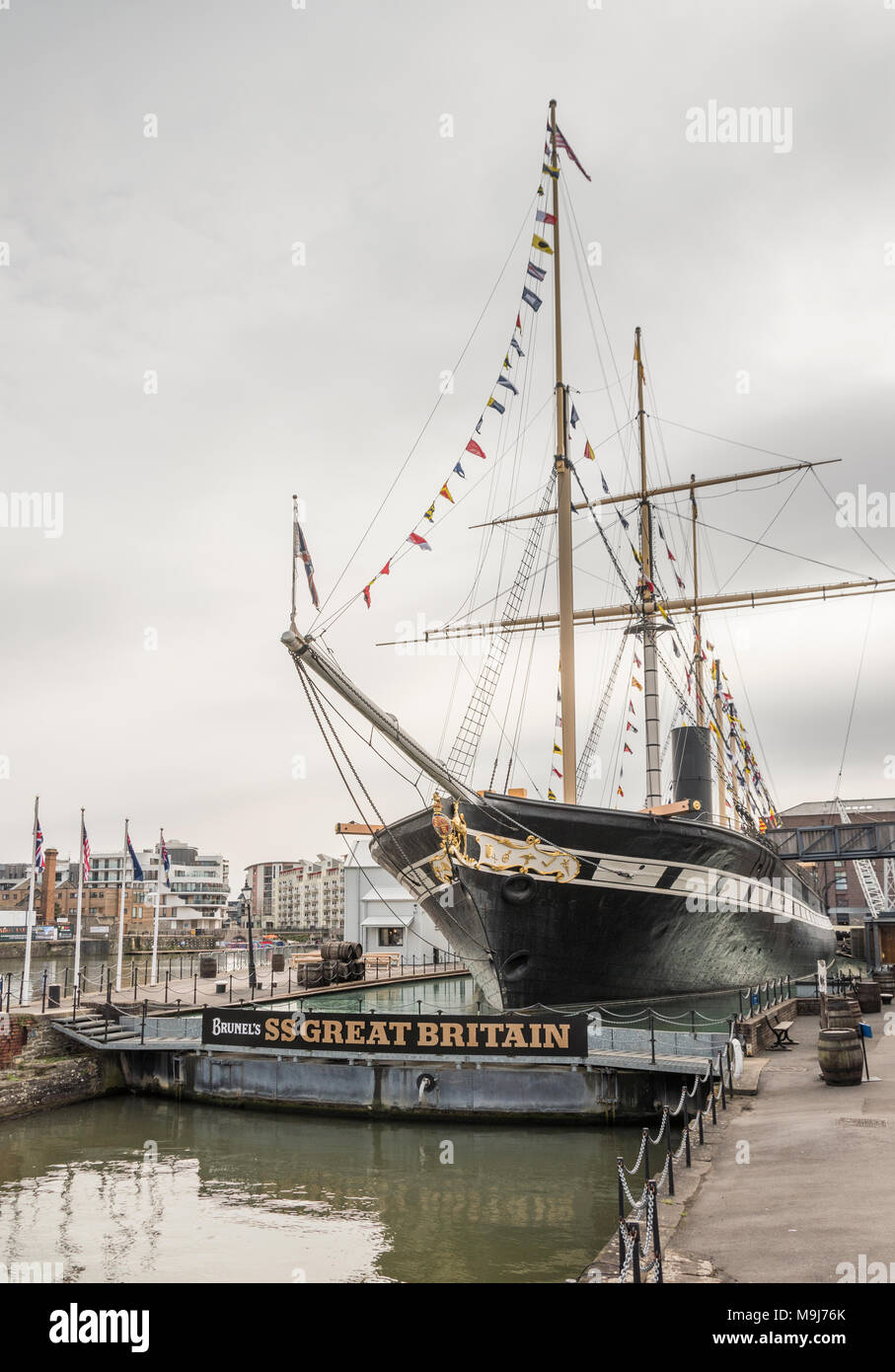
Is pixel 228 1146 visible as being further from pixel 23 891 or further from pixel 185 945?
pixel 23 891

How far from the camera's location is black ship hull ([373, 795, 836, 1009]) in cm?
A: 2108

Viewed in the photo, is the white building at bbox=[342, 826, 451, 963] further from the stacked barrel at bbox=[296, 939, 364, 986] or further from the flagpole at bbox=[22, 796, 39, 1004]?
the flagpole at bbox=[22, 796, 39, 1004]

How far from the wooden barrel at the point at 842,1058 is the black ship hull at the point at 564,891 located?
695 cm

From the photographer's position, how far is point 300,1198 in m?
14.1

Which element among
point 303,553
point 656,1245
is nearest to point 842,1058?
point 656,1245

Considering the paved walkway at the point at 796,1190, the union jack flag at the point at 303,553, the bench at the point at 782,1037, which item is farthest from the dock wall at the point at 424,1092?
the union jack flag at the point at 303,553

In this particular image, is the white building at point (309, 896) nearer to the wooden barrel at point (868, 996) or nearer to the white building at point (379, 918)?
the white building at point (379, 918)

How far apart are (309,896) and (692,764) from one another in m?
138

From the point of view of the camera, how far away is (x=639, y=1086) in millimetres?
17719

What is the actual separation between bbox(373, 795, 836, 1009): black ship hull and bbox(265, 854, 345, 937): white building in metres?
120

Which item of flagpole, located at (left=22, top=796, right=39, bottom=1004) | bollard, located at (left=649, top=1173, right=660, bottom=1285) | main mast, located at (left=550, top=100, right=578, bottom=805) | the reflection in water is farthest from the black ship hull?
bollard, located at (left=649, top=1173, right=660, bottom=1285)

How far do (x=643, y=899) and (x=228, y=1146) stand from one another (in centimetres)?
1066
